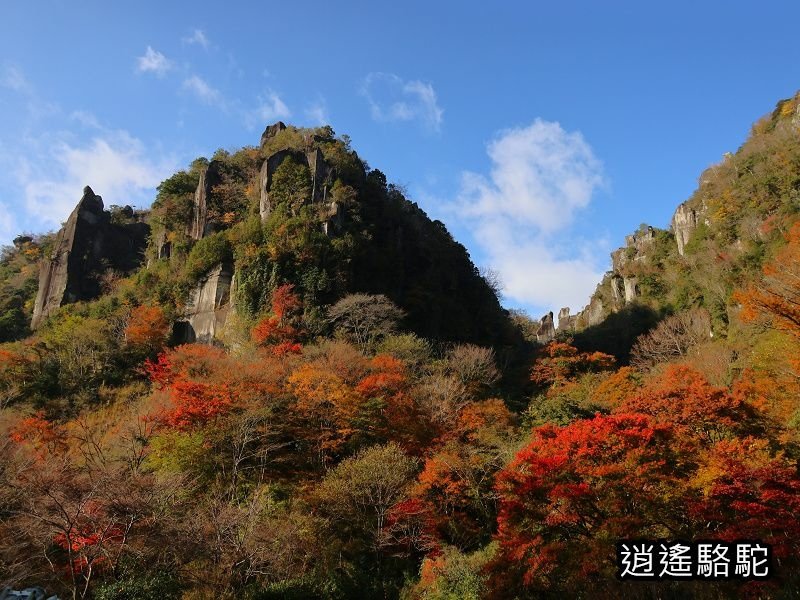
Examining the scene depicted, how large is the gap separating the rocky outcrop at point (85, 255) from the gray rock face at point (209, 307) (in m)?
14.1

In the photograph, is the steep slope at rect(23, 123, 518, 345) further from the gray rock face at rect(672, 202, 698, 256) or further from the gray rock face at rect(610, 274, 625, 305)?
the gray rock face at rect(672, 202, 698, 256)

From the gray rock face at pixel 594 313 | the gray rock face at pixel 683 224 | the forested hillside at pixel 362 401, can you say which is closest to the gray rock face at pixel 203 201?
the forested hillside at pixel 362 401

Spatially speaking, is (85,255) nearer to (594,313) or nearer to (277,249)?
(277,249)

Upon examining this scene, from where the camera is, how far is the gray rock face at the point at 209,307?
37.6m

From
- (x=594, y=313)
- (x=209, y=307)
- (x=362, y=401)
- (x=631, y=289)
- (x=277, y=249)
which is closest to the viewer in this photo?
(x=362, y=401)

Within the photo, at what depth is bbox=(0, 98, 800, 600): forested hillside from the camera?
13.9 meters

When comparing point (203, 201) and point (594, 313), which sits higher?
point (203, 201)

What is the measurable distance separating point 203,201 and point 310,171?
9.95 m

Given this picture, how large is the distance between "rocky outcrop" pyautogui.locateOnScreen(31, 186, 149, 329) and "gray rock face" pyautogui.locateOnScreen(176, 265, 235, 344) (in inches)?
555

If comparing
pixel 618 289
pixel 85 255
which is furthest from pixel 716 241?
pixel 85 255

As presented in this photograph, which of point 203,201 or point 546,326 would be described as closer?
point 203,201

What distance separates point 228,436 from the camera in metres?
20.6

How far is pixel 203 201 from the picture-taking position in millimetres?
44250

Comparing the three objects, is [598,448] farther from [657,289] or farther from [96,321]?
[657,289]
